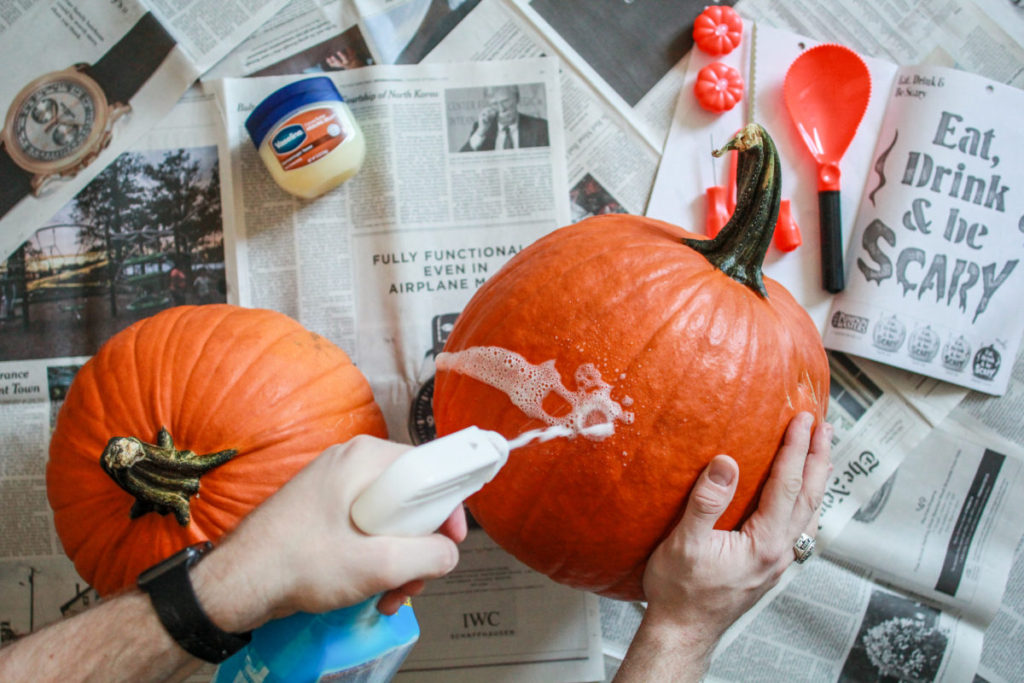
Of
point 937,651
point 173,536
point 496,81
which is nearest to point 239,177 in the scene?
point 496,81

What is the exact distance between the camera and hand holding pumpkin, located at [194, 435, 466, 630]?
0.46m

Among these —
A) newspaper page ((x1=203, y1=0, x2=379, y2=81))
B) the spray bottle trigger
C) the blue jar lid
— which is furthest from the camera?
newspaper page ((x1=203, y1=0, x2=379, y2=81))

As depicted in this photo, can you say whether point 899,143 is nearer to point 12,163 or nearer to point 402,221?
point 402,221

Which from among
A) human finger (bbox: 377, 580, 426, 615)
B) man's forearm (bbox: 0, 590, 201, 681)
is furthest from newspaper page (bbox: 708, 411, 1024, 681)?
man's forearm (bbox: 0, 590, 201, 681)

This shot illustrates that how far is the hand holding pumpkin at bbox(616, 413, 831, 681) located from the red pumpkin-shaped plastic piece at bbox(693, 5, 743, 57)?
1.92 feet

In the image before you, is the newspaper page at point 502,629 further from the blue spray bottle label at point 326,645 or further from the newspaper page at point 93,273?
the newspaper page at point 93,273

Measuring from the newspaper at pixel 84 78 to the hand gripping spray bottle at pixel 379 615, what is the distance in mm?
742

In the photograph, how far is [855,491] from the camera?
90cm

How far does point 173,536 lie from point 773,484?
585 mm

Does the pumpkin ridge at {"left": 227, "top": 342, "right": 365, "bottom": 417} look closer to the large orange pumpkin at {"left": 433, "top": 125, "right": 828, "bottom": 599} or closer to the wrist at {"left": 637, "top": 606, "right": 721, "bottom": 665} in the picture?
the large orange pumpkin at {"left": 433, "top": 125, "right": 828, "bottom": 599}

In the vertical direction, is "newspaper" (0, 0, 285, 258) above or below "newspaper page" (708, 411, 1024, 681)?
above

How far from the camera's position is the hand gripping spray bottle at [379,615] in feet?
1.38

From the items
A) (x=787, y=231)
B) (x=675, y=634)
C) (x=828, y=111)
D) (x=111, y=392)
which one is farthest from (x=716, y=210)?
(x=111, y=392)

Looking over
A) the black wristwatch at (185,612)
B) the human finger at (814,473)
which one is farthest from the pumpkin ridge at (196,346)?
the human finger at (814,473)
